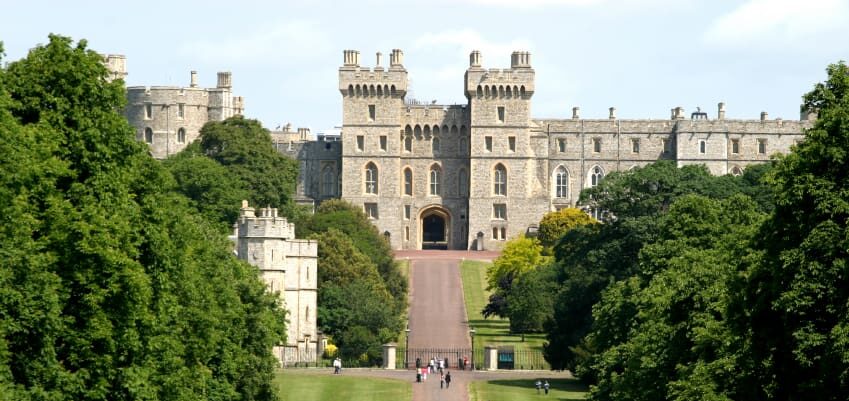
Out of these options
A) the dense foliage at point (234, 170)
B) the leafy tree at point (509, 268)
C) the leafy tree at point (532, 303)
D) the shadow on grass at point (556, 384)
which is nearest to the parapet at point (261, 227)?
the shadow on grass at point (556, 384)

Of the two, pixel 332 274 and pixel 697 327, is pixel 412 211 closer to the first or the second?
pixel 332 274

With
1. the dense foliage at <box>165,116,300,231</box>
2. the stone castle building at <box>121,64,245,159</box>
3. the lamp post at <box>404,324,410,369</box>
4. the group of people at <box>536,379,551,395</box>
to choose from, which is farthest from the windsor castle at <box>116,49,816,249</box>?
the group of people at <box>536,379,551,395</box>

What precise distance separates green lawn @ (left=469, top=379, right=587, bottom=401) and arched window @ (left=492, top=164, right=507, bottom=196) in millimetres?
48799

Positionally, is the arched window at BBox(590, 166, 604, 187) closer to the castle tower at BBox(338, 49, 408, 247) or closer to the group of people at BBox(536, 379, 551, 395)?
the castle tower at BBox(338, 49, 408, 247)

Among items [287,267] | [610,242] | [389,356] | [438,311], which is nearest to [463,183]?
[438,311]

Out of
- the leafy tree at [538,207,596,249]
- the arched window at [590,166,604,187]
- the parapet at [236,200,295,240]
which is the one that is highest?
the arched window at [590,166,604,187]

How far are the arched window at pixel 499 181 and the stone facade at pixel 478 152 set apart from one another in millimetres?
56

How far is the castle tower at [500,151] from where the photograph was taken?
388 feet

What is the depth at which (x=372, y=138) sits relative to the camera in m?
119

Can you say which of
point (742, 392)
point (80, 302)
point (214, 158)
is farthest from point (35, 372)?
point (214, 158)

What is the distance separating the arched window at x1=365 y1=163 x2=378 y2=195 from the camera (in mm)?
118688

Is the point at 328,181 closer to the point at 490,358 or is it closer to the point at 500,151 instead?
the point at 500,151

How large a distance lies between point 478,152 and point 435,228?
6.00 meters

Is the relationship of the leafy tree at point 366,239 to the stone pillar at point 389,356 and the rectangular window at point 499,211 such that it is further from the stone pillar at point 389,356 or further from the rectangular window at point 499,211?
the rectangular window at point 499,211
